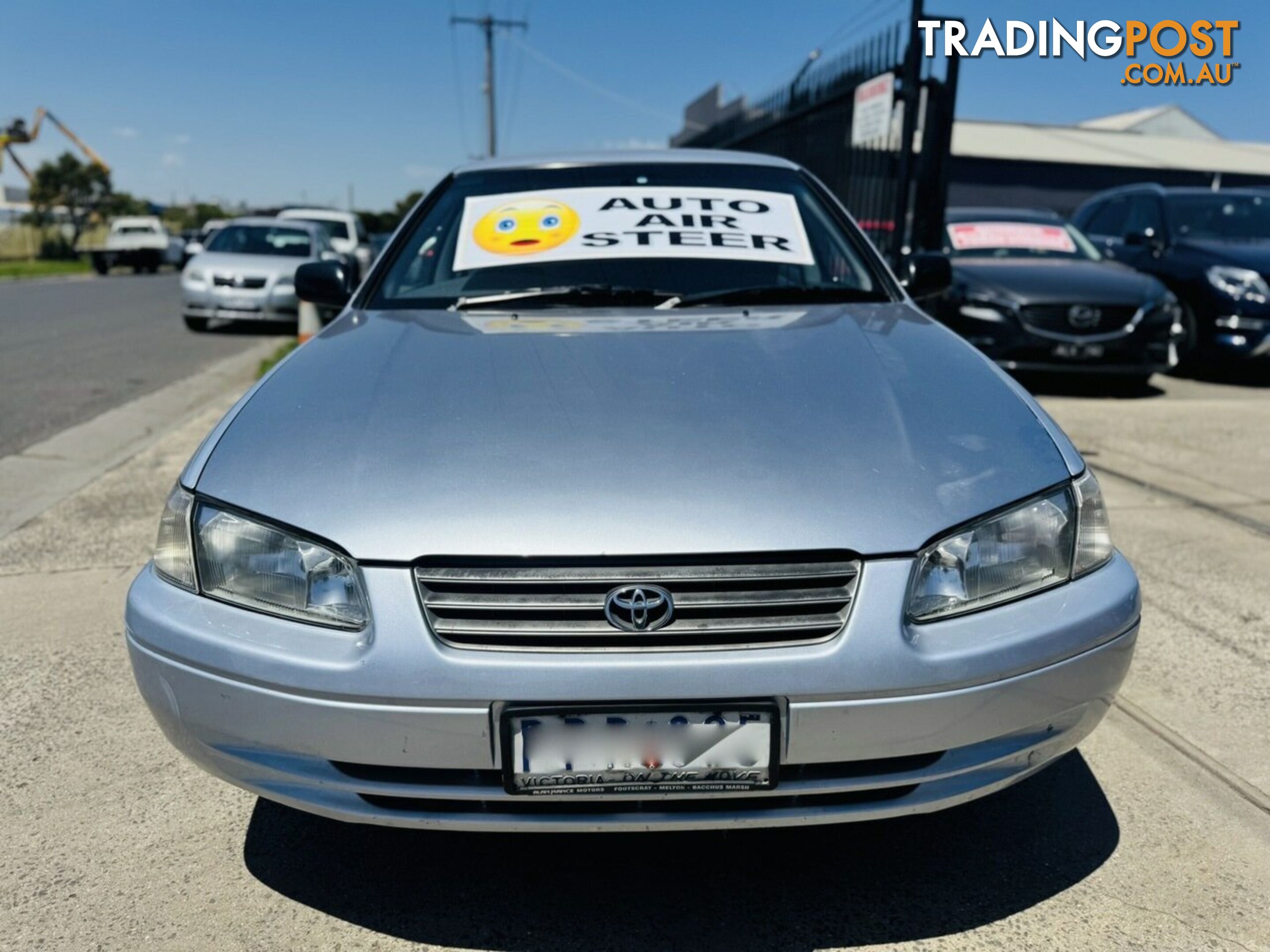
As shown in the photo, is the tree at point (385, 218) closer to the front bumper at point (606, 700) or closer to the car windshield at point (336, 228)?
the car windshield at point (336, 228)

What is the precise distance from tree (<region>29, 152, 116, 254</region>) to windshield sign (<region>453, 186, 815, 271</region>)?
160 ft

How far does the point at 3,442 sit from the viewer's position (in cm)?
610

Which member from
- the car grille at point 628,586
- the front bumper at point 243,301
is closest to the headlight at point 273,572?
the car grille at point 628,586

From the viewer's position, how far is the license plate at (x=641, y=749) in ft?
5.52

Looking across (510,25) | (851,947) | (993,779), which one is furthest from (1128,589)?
(510,25)

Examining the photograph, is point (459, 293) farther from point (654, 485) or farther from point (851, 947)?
point (851, 947)

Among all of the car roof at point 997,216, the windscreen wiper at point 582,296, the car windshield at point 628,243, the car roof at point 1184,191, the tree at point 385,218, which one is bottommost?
the tree at point 385,218

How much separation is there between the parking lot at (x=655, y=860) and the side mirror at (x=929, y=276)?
126cm

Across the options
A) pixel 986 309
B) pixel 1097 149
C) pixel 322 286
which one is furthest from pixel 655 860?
pixel 1097 149

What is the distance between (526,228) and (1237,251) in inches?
296

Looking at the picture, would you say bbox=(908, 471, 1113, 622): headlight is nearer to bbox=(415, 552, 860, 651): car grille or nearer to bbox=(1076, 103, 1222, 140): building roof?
bbox=(415, 552, 860, 651): car grille

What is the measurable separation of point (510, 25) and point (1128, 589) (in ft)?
144

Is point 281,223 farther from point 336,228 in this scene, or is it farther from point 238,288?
point 336,228

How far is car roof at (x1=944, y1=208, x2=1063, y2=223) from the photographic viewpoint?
890 centimetres
